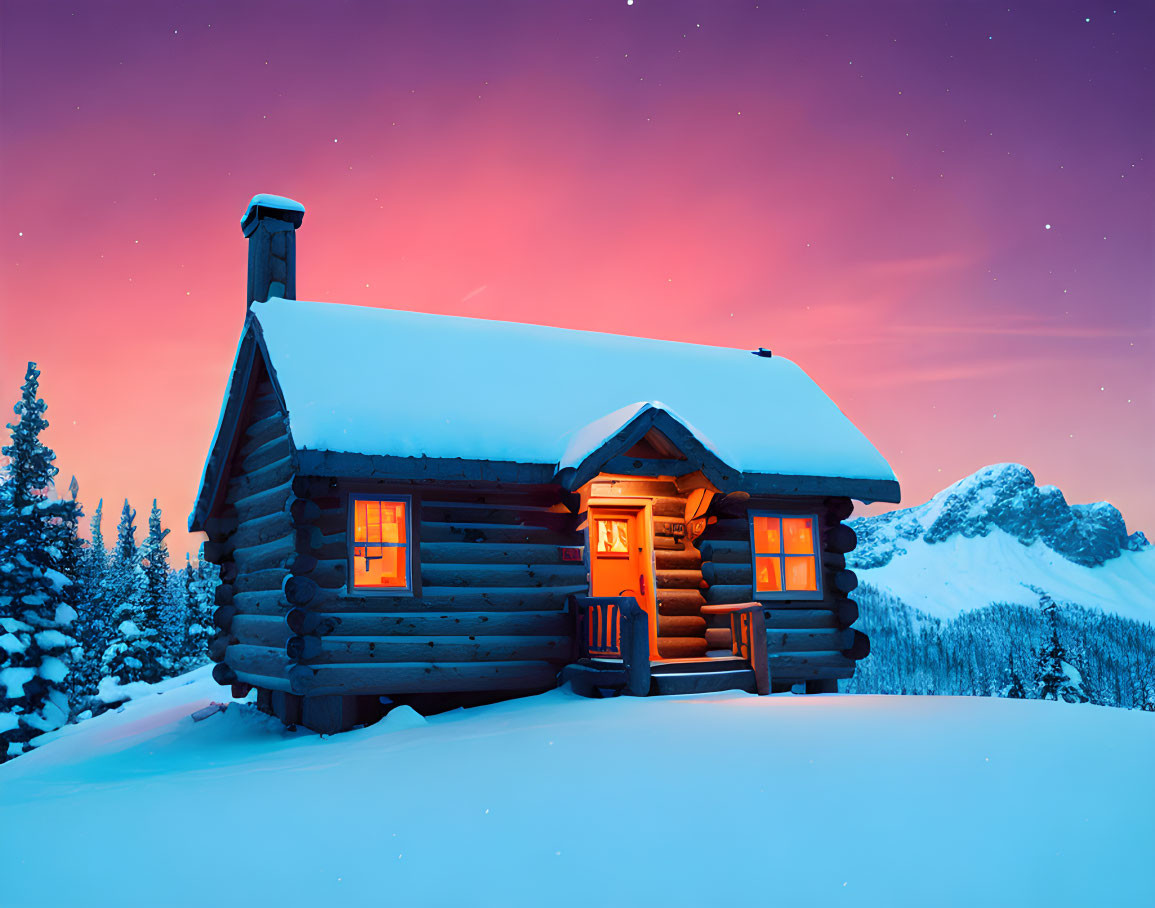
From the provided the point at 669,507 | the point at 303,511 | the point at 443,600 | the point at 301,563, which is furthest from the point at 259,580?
the point at 669,507

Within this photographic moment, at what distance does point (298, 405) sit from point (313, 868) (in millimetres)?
7014

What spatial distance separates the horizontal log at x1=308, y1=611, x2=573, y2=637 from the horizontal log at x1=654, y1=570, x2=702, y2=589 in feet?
5.63

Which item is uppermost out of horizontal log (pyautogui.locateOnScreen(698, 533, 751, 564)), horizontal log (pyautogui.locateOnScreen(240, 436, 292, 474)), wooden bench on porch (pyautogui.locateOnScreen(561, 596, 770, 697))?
horizontal log (pyautogui.locateOnScreen(240, 436, 292, 474))

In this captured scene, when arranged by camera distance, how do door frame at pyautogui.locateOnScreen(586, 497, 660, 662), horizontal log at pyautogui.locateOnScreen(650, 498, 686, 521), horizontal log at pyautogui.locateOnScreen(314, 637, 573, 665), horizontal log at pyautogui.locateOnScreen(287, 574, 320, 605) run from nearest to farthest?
horizontal log at pyautogui.locateOnScreen(287, 574, 320, 605)
horizontal log at pyautogui.locateOnScreen(314, 637, 573, 665)
door frame at pyautogui.locateOnScreen(586, 497, 660, 662)
horizontal log at pyautogui.locateOnScreen(650, 498, 686, 521)

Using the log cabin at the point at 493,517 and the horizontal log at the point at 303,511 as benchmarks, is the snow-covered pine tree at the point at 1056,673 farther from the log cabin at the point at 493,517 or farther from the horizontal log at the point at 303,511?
the horizontal log at the point at 303,511

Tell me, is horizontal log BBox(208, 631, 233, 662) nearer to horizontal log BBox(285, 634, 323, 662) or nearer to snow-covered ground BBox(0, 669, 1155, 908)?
horizontal log BBox(285, 634, 323, 662)

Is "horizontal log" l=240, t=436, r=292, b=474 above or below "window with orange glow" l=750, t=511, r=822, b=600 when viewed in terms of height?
above

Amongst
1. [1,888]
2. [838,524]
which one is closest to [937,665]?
[838,524]

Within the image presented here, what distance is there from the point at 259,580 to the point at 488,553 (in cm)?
364

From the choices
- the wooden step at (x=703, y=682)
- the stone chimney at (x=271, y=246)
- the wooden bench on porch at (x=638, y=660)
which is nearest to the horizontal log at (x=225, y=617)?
the stone chimney at (x=271, y=246)

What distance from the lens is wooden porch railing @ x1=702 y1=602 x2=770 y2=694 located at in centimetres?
1223

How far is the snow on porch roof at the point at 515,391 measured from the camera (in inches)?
473

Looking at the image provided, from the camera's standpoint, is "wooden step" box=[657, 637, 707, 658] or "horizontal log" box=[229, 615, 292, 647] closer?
"horizontal log" box=[229, 615, 292, 647]

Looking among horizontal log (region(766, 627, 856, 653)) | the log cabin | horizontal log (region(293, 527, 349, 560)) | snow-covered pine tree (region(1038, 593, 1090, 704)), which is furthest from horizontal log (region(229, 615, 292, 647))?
snow-covered pine tree (region(1038, 593, 1090, 704))
